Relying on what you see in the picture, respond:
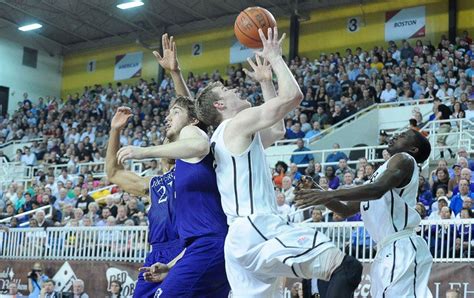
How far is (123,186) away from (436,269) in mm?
6162

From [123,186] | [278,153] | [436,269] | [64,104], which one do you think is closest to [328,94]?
[278,153]

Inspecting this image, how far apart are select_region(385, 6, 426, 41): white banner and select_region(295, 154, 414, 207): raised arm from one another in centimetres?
2130

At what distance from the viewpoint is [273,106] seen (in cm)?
472

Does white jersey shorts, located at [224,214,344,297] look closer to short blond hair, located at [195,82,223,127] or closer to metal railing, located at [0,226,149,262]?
short blond hair, located at [195,82,223,127]

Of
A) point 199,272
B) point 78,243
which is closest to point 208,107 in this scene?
point 199,272

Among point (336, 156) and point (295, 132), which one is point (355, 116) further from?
point (336, 156)

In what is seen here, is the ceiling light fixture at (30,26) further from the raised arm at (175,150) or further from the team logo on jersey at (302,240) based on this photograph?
the team logo on jersey at (302,240)

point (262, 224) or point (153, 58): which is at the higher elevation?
point (153, 58)

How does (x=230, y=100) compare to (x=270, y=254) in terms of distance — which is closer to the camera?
(x=270, y=254)

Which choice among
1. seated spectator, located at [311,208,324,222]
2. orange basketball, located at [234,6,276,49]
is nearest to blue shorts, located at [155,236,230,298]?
orange basketball, located at [234,6,276,49]

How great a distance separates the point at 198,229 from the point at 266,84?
109 cm

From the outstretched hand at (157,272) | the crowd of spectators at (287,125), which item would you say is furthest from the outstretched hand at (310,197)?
the crowd of spectators at (287,125)

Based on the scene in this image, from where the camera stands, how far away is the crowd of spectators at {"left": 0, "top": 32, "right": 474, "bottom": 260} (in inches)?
610

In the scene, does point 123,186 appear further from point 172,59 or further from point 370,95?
point 370,95
